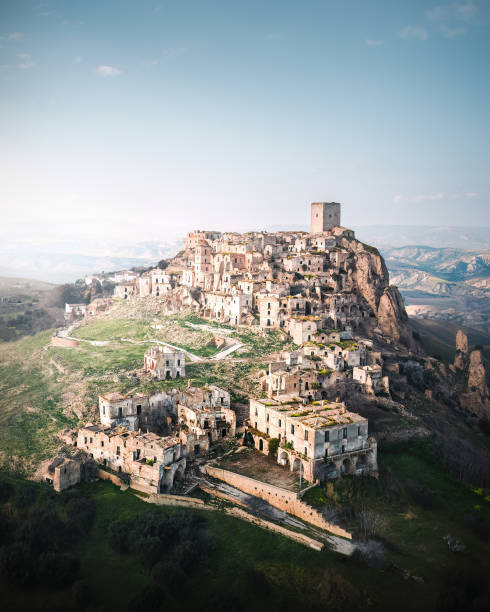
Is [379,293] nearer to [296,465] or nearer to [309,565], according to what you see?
[296,465]

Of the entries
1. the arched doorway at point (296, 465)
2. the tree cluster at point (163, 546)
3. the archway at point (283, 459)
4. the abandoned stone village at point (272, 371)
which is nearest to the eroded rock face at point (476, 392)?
the abandoned stone village at point (272, 371)

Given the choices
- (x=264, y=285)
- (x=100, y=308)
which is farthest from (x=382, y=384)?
(x=100, y=308)

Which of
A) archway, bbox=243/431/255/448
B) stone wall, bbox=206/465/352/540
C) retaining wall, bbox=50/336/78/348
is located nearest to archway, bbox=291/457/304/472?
stone wall, bbox=206/465/352/540

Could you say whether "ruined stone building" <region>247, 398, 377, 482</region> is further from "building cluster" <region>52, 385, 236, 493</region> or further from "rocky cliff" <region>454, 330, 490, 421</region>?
"rocky cliff" <region>454, 330, 490, 421</region>

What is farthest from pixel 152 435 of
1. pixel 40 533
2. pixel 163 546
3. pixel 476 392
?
pixel 476 392

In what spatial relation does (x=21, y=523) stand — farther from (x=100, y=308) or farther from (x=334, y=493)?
(x=100, y=308)
